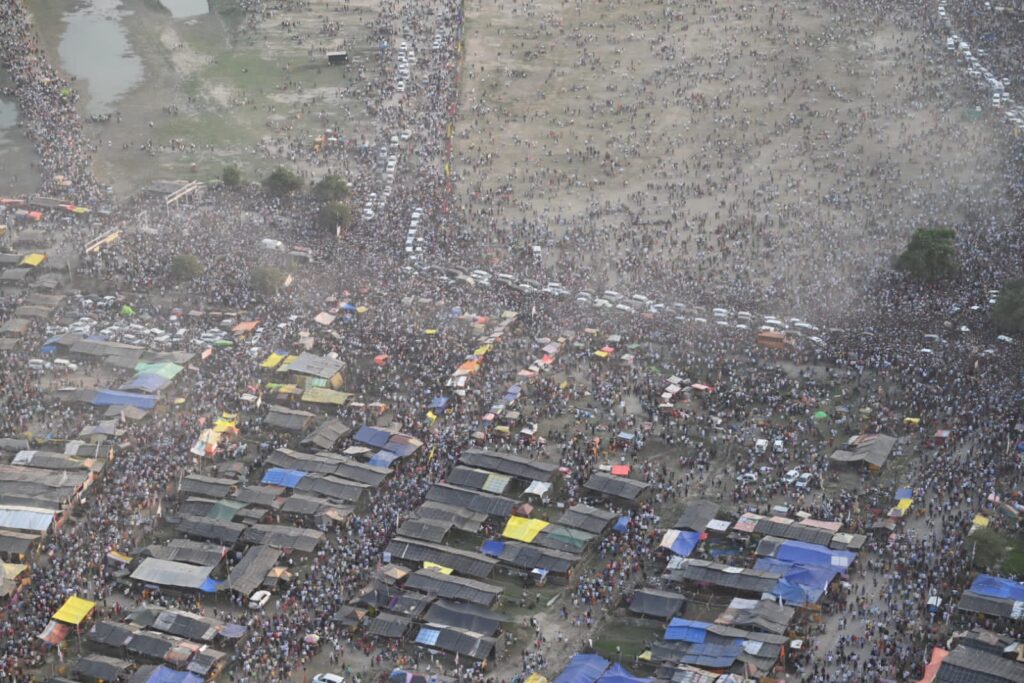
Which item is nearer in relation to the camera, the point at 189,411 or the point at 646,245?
the point at 189,411

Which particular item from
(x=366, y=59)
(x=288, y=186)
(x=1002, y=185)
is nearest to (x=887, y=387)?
(x=1002, y=185)

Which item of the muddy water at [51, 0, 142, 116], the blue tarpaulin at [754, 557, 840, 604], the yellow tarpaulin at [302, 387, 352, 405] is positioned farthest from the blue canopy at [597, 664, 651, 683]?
the muddy water at [51, 0, 142, 116]

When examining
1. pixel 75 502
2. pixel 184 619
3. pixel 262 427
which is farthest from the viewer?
pixel 262 427

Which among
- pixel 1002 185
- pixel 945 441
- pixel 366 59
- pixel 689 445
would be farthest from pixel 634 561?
pixel 366 59

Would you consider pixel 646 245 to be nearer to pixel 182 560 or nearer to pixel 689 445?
pixel 689 445

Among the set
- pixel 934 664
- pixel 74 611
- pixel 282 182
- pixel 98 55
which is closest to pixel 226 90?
pixel 98 55

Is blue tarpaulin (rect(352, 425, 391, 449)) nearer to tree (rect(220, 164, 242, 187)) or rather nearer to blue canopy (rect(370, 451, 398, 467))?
blue canopy (rect(370, 451, 398, 467))

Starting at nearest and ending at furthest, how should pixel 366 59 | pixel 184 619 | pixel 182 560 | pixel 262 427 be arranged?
pixel 184 619 < pixel 182 560 < pixel 262 427 < pixel 366 59
